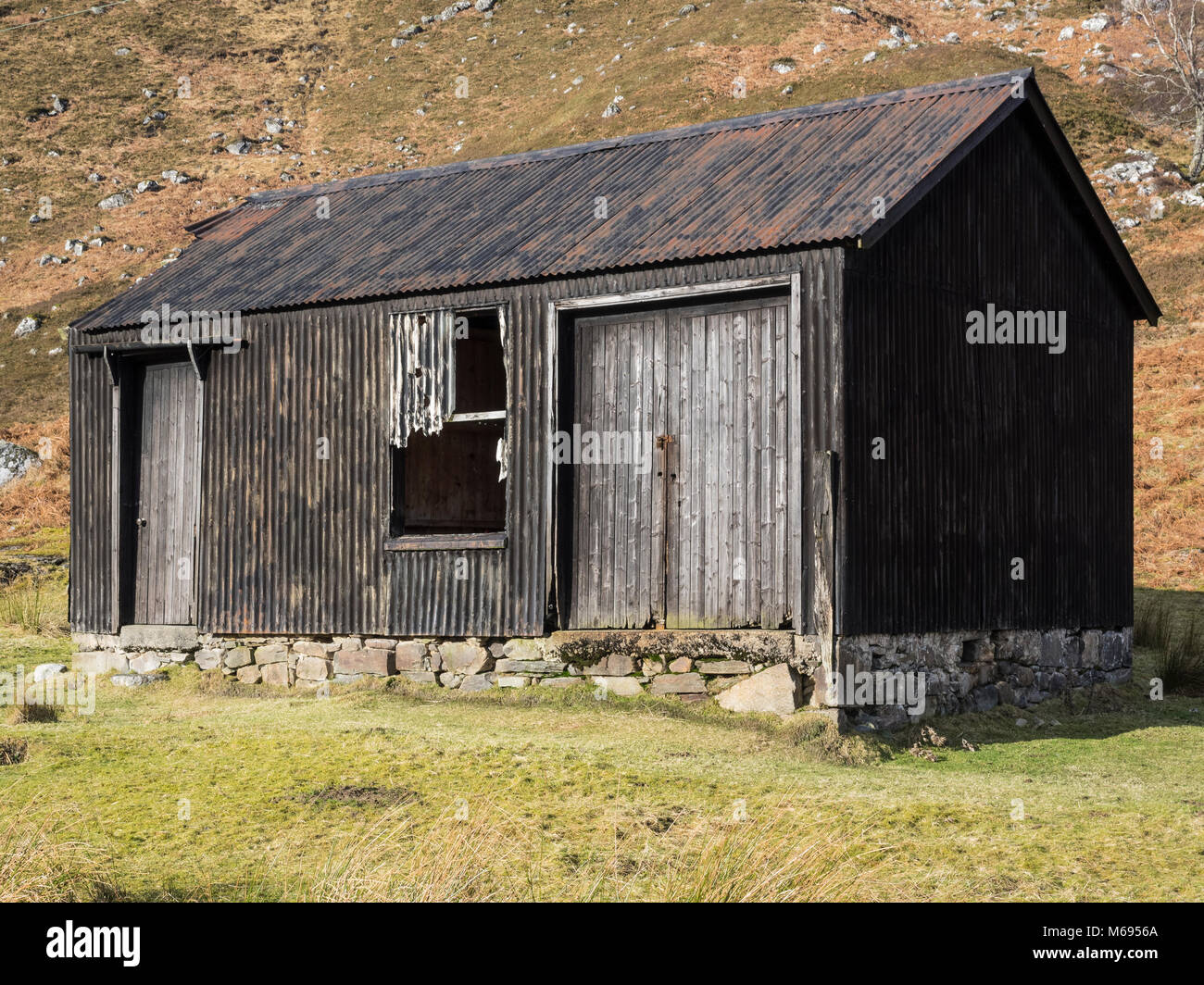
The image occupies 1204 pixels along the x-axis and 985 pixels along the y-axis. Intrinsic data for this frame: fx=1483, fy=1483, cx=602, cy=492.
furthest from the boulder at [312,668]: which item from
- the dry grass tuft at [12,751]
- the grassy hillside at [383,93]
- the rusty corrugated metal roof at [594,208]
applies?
the grassy hillside at [383,93]

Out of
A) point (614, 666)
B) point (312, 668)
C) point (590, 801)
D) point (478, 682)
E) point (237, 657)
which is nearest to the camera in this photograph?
point (590, 801)

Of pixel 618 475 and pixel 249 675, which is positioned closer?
pixel 618 475

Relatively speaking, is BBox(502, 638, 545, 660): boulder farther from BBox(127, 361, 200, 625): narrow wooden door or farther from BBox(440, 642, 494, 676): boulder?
BBox(127, 361, 200, 625): narrow wooden door

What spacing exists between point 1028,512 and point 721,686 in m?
4.35

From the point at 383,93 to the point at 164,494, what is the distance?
55.6 m

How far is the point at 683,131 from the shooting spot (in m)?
17.0

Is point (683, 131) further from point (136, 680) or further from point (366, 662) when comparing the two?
point (136, 680)

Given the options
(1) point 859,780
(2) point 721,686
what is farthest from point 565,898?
(2) point 721,686

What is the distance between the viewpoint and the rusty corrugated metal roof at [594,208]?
13781mm

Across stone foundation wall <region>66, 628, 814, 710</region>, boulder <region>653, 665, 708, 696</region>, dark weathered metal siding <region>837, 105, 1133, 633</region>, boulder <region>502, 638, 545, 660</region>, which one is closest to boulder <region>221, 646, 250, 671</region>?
stone foundation wall <region>66, 628, 814, 710</region>

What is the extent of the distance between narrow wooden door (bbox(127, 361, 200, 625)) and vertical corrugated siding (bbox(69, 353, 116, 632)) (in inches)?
12.6

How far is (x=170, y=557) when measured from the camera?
1700cm

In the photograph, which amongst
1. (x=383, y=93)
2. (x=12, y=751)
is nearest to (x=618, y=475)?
(x=12, y=751)

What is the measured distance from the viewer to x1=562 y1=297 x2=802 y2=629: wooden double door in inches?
518
